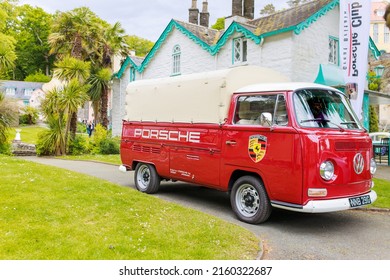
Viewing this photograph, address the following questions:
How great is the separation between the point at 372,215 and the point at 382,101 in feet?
47.5

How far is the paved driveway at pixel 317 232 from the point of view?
5.50 meters

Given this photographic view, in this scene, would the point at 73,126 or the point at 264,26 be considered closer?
the point at 264,26

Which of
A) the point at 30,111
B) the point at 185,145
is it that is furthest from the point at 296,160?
the point at 30,111

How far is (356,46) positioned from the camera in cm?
1131

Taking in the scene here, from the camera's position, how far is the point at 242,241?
18.4ft

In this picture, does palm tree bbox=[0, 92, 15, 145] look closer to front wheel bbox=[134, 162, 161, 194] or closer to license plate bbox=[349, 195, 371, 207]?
front wheel bbox=[134, 162, 161, 194]

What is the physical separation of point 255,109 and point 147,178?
388cm

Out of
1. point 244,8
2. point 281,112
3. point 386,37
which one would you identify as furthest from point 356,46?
point 386,37

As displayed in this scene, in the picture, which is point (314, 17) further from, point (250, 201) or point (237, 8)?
point (250, 201)

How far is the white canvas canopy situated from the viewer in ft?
25.0

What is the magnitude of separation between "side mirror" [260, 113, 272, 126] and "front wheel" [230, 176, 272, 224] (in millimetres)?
1022

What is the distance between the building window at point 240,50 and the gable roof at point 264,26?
47 cm

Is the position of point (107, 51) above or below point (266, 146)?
above

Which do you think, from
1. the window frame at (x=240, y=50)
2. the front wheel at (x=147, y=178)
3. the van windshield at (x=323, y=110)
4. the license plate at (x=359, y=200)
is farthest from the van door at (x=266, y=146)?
the window frame at (x=240, y=50)
